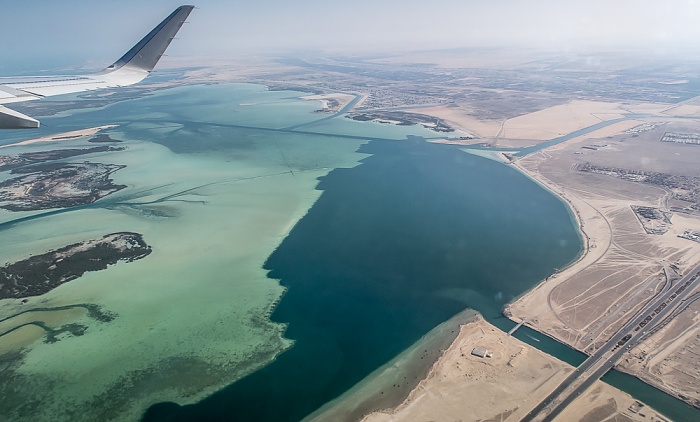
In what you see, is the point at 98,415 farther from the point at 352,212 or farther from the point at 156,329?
the point at 352,212

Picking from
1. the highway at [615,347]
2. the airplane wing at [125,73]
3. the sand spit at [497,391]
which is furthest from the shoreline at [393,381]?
the airplane wing at [125,73]

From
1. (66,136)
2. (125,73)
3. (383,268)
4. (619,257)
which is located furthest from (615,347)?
(66,136)

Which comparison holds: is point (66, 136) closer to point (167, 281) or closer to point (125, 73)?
point (125, 73)

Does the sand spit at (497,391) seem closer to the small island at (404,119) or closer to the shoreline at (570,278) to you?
the shoreline at (570,278)

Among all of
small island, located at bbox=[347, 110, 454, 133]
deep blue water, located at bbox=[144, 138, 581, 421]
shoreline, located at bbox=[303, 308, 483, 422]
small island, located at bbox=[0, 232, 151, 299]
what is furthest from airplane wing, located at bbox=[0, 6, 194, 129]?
small island, located at bbox=[347, 110, 454, 133]

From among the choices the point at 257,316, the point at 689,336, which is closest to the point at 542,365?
Result: the point at 689,336

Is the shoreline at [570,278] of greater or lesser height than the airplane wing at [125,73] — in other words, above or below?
below
